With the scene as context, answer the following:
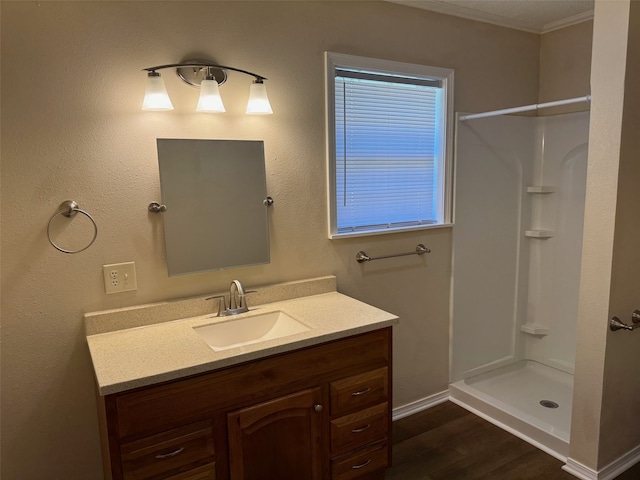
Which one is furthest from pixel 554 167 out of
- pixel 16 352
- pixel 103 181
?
pixel 16 352

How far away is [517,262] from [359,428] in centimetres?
182

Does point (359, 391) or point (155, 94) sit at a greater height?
A: point (155, 94)

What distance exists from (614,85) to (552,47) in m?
1.28

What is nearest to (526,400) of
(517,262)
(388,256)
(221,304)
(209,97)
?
(517,262)

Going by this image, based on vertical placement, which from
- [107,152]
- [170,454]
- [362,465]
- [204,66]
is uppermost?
[204,66]

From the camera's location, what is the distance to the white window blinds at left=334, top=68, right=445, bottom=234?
7.75 feet

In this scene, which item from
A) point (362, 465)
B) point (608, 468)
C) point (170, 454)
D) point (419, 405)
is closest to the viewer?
point (170, 454)

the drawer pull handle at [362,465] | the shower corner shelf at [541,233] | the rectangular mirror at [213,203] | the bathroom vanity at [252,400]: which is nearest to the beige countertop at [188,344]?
the bathroom vanity at [252,400]

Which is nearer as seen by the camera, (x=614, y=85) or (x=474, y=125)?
(x=614, y=85)

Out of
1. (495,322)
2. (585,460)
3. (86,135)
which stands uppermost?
(86,135)

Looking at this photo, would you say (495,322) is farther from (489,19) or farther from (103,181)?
(103,181)

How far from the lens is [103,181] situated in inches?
70.8

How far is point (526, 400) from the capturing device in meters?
2.85

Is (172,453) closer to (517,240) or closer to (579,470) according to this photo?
(579,470)
